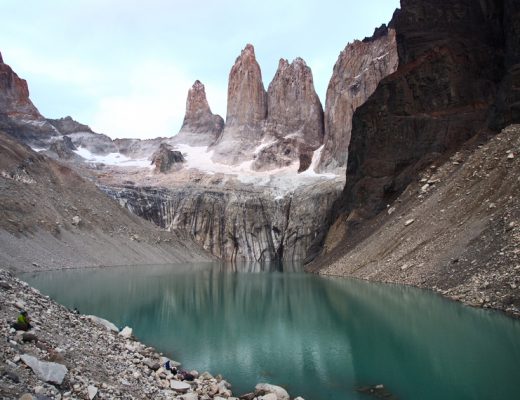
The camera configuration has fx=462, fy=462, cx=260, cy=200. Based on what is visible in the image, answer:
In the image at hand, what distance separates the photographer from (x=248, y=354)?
589 inches

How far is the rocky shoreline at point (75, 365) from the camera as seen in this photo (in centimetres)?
709

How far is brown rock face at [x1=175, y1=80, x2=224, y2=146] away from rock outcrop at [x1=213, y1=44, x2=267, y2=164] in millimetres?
9014

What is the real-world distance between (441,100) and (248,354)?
4295cm

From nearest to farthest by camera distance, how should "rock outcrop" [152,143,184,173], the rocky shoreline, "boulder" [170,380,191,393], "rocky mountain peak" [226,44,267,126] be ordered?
the rocky shoreline, "boulder" [170,380,191,393], "rock outcrop" [152,143,184,173], "rocky mountain peak" [226,44,267,126]

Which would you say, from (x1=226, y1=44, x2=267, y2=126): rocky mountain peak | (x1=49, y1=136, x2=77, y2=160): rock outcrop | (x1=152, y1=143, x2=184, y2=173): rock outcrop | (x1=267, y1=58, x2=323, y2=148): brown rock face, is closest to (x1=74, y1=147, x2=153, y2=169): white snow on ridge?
(x1=49, y1=136, x2=77, y2=160): rock outcrop

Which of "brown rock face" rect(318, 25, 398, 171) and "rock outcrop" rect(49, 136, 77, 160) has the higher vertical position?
"brown rock face" rect(318, 25, 398, 171)

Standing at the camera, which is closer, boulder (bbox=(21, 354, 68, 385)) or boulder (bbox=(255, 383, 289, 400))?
boulder (bbox=(21, 354, 68, 385))

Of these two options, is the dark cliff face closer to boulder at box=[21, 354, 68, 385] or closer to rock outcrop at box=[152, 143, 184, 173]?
boulder at box=[21, 354, 68, 385]

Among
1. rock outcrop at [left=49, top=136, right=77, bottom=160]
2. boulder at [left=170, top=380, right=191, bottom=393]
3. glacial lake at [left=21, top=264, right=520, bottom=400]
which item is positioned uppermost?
rock outcrop at [left=49, top=136, right=77, bottom=160]

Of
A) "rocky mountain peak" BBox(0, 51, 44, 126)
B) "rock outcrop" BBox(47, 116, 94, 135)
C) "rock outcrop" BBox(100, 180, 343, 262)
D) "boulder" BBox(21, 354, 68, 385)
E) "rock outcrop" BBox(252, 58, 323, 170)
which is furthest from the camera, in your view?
"rock outcrop" BBox(47, 116, 94, 135)

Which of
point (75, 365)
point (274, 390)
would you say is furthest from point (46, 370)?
point (274, 390)

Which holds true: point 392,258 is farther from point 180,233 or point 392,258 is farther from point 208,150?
point 208,150

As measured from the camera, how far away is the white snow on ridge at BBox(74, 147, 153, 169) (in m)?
121

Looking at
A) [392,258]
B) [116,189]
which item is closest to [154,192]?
[116,189]
